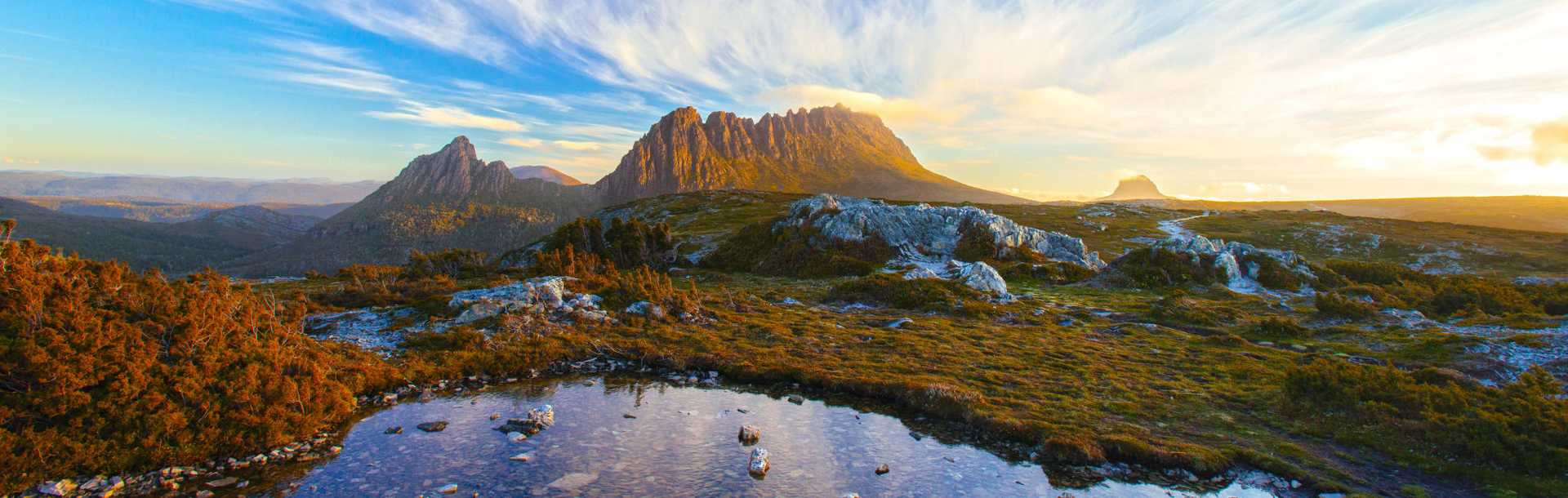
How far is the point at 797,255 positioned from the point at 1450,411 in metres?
42.8

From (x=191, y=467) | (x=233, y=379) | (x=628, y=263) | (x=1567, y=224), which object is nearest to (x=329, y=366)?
(x=233, y=379)

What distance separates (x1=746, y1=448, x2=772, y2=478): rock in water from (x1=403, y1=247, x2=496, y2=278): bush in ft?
137

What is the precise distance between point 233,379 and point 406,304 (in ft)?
59.6

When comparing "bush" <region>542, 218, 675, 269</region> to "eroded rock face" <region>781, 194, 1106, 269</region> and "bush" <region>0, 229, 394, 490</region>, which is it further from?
"bush" <region>0, 229, 394, 490</region>

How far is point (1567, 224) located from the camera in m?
153

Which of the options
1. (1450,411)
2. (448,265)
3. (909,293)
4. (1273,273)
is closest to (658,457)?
(1450,411)

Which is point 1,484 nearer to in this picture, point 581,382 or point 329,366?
point 329,366

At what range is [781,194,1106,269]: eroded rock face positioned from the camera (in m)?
57.7

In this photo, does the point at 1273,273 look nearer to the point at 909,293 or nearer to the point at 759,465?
the point at 909,293

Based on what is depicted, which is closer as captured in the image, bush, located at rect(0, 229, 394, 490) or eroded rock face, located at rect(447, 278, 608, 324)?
bush, located at rect(0, 229, 394, 490)

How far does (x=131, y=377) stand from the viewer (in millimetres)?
13023

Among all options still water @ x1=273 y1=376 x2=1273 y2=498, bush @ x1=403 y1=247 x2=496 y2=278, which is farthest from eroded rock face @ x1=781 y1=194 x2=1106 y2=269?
still water @ x1=273 y1=376 x2=1273 y2=498

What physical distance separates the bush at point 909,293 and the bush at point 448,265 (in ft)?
107

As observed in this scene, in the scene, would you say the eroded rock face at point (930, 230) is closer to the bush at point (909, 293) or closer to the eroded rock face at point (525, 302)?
the bush at point (909, 293)
